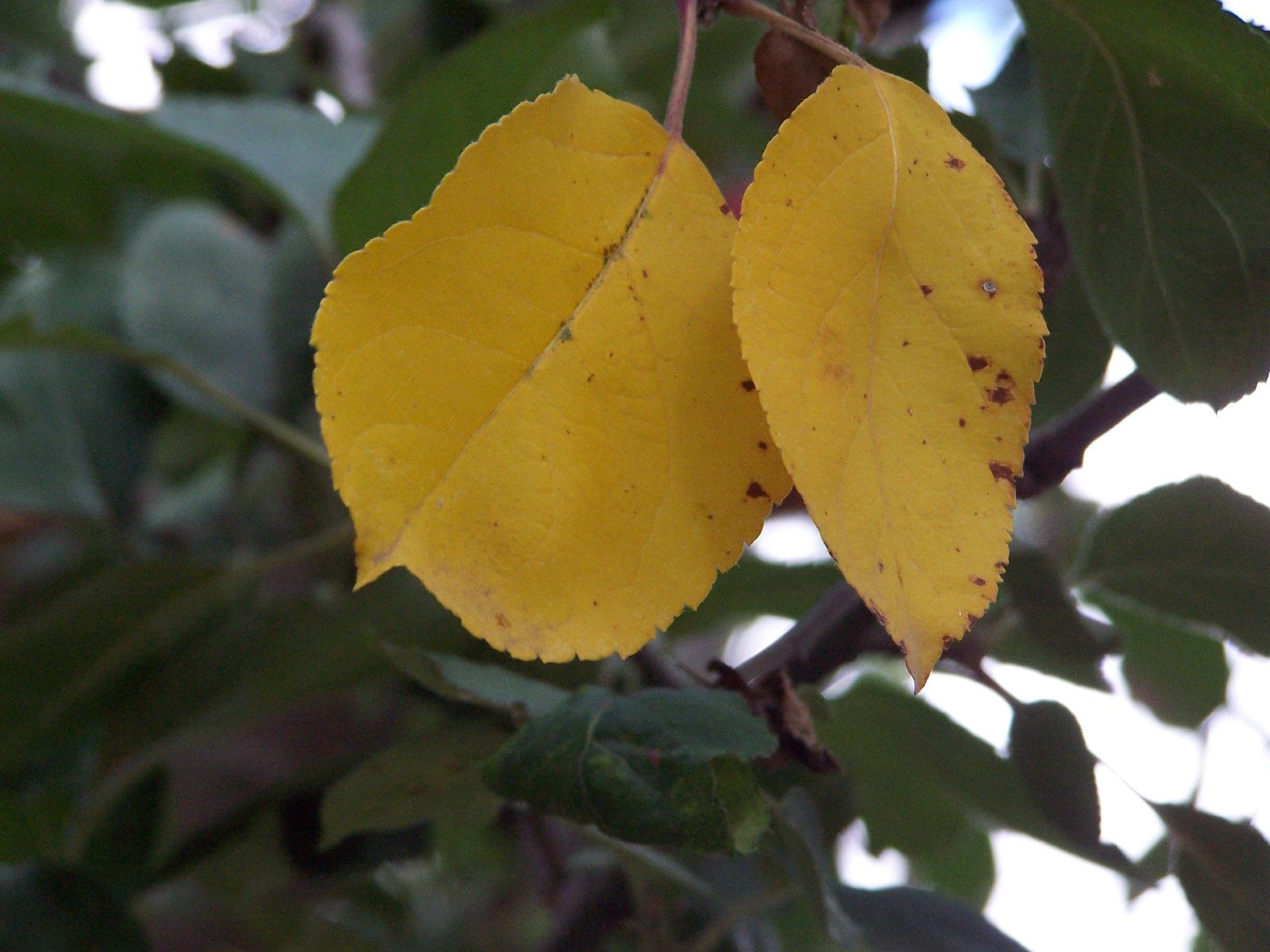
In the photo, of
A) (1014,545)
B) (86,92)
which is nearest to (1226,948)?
(1014,545)

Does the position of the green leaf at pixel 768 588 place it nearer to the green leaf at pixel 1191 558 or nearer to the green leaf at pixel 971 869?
the green leaf at pixel 1191 558

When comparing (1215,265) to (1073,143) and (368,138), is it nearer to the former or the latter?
(1073,143)

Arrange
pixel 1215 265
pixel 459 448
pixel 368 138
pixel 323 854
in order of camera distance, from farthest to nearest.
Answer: pixel 368 138 → pixel 323 854 → pixel 1215 265 → pixel 459 448

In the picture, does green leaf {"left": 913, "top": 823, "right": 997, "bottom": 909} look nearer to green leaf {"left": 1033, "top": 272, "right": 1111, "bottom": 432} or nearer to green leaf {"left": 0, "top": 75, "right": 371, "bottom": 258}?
green leaf {"left": 1033, "top": 272, "right": 1111, "bottom": 432}

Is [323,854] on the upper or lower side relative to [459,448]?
lower

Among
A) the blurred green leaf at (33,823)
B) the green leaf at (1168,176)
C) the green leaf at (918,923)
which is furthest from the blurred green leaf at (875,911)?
the blurred green leaf at (33,823)

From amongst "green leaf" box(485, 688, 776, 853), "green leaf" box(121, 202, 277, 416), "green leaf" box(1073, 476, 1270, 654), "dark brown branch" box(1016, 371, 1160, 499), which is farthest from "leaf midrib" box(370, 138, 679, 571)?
"green leaf" box(121, 202, 277, 416)
